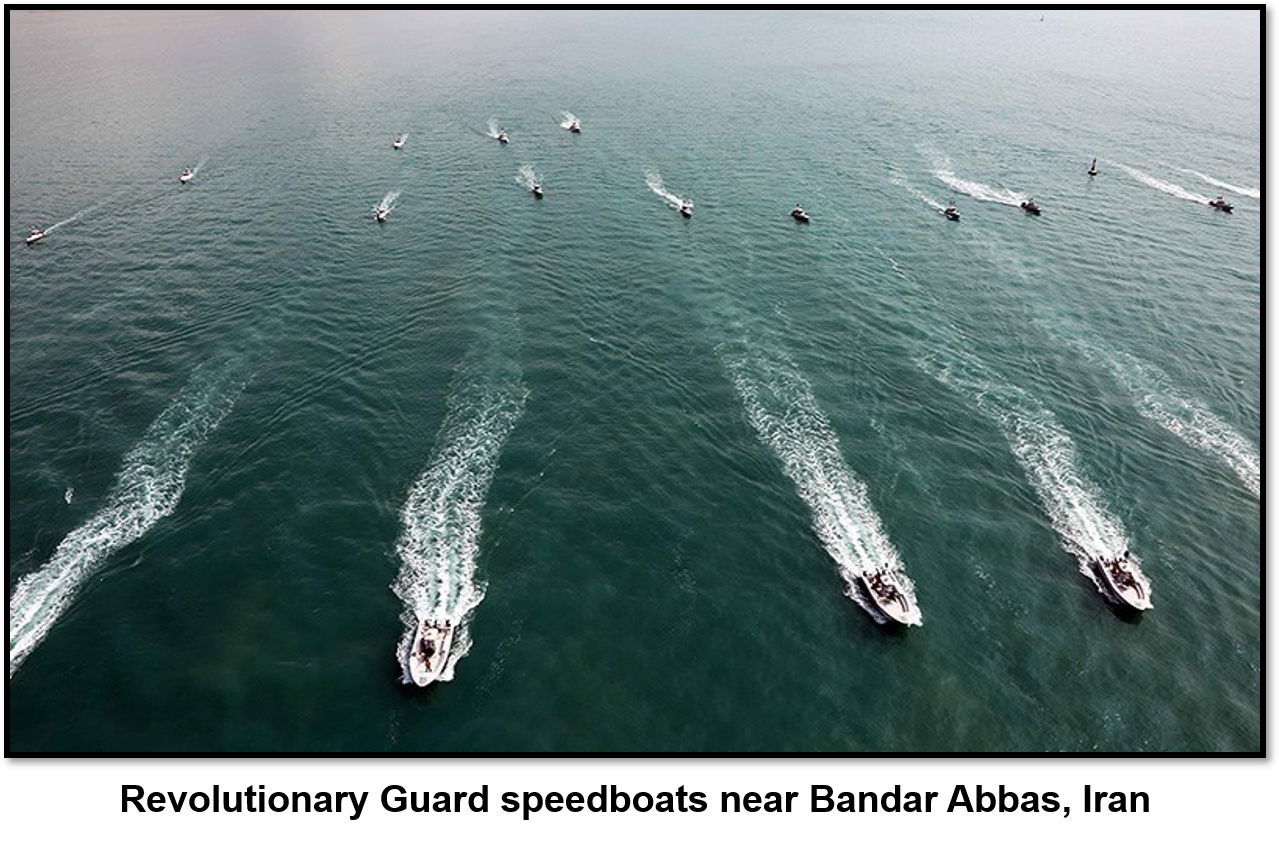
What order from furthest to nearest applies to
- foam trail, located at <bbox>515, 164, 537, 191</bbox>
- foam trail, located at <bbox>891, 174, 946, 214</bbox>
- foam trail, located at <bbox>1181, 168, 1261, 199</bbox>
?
foam trail, located at <bbox>515, 164, 537, 191</bbox> → foam trail, located at <bbox>891, 174, 946, 214</bbox> → foam trail, located at <bbox>1181, 168, 1261, 199</bbox>

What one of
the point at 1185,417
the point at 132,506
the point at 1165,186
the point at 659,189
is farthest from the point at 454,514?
the point at 1165,186

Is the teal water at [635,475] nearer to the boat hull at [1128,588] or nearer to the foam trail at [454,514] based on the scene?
the foam trail at [454,514]

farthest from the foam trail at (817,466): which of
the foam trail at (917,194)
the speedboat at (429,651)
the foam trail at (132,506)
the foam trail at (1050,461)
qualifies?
the foam trail at (917,194)

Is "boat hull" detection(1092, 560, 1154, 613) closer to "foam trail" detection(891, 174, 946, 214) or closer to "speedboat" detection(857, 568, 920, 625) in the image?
"speedboat" detection(857, 568, 920, 625)

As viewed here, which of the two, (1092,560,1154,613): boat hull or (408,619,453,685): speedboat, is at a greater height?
(1092,560,1154,613): boat hull

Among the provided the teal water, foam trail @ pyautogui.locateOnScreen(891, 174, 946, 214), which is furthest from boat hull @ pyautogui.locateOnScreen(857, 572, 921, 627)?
foam trail @ pyautogui.locateOnScreen(891, 174, 946, 214)

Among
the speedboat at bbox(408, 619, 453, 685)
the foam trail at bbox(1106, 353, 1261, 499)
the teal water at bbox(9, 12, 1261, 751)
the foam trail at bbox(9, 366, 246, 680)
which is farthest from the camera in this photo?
the foam trail at bbox(1106, 353, 1261, 499)

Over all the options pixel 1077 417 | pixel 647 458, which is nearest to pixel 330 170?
pixel 647 458
